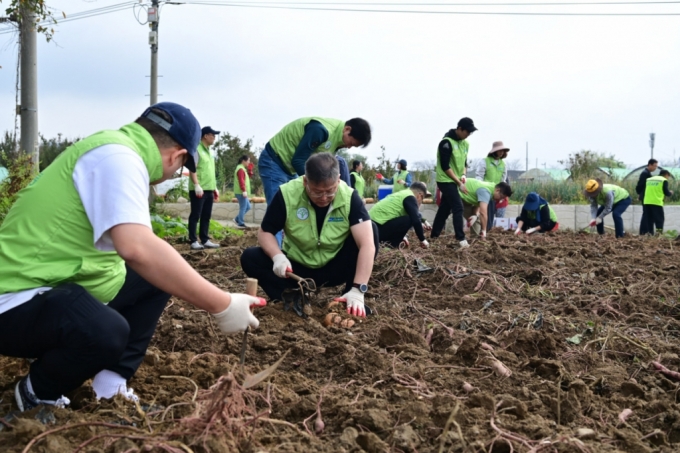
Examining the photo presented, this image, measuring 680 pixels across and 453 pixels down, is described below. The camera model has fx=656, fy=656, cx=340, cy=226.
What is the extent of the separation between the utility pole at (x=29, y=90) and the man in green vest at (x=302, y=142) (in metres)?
3.38

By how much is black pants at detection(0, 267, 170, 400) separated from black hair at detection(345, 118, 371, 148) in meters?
3.42

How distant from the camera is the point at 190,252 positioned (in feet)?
25.1

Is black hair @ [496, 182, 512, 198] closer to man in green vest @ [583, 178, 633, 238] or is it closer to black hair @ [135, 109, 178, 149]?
man in green vest @ [583, 178, 633, 238]

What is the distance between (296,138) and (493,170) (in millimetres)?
5135

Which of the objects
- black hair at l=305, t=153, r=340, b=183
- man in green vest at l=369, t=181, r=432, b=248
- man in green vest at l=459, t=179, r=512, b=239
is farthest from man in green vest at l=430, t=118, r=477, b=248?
black hair at l=305, t=153, r=340, b=183

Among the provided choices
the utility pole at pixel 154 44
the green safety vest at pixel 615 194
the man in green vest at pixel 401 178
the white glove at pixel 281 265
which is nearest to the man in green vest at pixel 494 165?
the green safety vest at pixel 615 194

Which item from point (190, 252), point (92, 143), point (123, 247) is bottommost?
point (190, 252)

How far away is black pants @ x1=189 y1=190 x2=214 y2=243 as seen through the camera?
26.8 ft

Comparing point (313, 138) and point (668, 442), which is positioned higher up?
point (313, 138)

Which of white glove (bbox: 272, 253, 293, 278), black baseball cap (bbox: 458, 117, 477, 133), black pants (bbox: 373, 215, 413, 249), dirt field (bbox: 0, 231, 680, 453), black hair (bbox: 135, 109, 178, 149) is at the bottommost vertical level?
dirt field (bbox: 0, 231, 680, 453)

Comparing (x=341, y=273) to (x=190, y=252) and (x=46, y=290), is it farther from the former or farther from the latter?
(x=190, y=252)

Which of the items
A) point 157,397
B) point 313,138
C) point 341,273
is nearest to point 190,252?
point 313,138

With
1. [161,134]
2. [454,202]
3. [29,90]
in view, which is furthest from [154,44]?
[161,134]

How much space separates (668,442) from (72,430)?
78.6 inches
